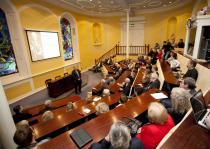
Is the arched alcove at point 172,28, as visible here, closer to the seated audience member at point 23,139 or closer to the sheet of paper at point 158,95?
the sheet of paper at point 158,95

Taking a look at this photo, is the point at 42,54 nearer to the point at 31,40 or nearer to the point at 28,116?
the point at 31,40

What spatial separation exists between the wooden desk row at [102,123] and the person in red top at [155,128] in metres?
0.50

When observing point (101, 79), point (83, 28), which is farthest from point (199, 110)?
point (83, 28)

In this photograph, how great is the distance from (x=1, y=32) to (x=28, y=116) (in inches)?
142

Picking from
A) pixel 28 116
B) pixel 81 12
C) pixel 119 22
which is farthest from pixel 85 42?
pixel 28 116

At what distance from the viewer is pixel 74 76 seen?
6.08 m

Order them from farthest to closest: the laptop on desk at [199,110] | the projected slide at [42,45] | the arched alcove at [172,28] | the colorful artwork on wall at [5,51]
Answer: the arched alcove at [172,28] → the projected slide at [42,45] → the colorful artwork on wall at [5,51] → the laptop on desk at [199,110]

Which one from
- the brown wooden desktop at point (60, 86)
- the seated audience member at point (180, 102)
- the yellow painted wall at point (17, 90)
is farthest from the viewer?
the brown wooden desktop at point (60, 86)

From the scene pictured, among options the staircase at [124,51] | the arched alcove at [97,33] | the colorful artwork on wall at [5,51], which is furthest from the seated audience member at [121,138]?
the arched alcove at [97,33]

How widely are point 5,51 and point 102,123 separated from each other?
519cm

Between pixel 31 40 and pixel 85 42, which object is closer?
pixel 31 40

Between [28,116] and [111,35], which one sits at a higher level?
[111,35]

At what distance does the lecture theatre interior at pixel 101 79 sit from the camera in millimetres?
1486

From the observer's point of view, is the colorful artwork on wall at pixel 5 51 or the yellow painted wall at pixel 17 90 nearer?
the colorful artwork on wall at pixel 5 51
